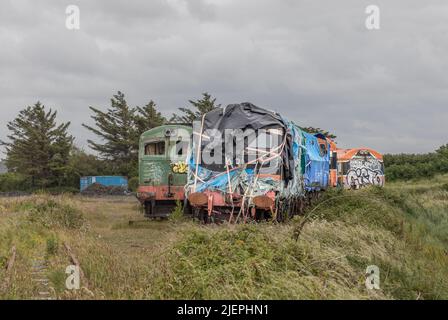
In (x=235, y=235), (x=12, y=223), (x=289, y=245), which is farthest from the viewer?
(x=12, y=223)

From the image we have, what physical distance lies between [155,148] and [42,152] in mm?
33853

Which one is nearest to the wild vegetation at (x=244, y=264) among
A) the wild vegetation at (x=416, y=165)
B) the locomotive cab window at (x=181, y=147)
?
the locomotive cab window at (x=181, y=147)

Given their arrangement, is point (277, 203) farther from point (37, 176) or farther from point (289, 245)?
point (37, 176)

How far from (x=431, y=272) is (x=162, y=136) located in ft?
38.4

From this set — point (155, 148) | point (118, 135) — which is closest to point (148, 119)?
point (118, 135)

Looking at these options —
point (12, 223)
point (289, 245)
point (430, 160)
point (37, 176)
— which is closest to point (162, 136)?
point (12, 223)

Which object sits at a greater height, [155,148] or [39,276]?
[155,148]

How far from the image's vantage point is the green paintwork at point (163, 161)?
19469 mm

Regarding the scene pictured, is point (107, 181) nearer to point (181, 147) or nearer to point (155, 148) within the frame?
point (155, 148)

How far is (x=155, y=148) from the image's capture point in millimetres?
20156

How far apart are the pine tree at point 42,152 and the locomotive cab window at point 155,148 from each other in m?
32.2

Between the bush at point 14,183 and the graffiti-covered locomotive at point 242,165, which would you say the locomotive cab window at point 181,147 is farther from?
the bush at point 14,183

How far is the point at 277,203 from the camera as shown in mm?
13922

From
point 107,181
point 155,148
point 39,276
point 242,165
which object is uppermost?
point 155,148
